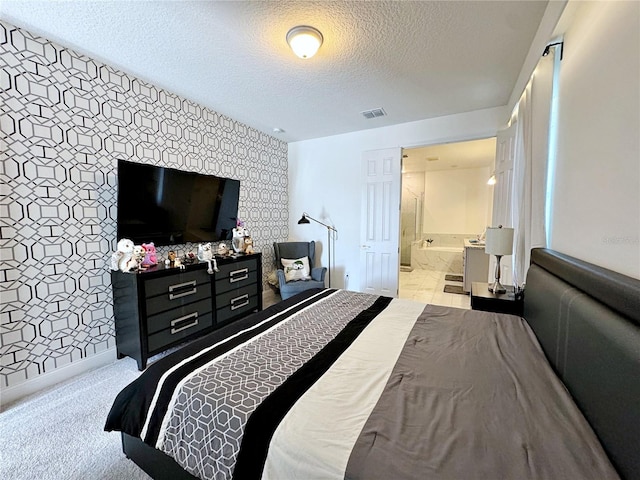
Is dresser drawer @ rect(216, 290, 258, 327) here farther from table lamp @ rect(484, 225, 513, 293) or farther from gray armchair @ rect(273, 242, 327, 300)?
table lamp @ rect(484, 225, 513, 293)

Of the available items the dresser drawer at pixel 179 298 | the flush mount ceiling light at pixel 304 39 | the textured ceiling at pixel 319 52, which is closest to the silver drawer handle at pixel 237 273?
the dresser drawer at pixel 179 298

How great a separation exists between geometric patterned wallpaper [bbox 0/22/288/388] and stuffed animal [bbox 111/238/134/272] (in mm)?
170

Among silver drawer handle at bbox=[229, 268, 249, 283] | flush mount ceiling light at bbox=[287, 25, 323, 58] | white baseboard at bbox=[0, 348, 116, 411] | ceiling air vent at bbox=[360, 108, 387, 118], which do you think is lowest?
white baseboard at bbox=[0, 348, 116, 411]

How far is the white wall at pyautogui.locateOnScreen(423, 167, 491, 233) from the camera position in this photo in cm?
696

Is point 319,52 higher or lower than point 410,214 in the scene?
higher

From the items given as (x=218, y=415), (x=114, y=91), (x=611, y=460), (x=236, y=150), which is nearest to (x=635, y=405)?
(x=611, y=460)

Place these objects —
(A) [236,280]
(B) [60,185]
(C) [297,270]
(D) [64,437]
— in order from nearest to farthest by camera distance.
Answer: (D) [64,437] → (B) [60,185] → (A) [236,280] → (C) [297,270]

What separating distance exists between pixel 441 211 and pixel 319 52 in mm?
6212

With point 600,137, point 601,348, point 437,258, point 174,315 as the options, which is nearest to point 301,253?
point 174,315

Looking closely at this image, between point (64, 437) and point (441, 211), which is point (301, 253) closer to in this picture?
point (64, 437)

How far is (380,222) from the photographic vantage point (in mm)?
4094

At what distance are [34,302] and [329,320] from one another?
227 centimetres

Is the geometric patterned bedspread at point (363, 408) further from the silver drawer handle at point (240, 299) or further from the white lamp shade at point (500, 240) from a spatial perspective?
the silver drawer handle at point (240, 299)

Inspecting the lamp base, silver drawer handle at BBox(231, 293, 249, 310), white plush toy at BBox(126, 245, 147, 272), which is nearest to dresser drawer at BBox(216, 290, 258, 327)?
silver drawer handle at BBox(231, 293, 249, 310)
